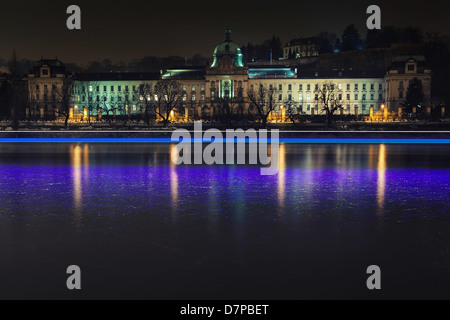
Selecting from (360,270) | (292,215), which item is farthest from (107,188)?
(360,270)

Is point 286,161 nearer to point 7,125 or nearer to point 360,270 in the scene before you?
point 360,270

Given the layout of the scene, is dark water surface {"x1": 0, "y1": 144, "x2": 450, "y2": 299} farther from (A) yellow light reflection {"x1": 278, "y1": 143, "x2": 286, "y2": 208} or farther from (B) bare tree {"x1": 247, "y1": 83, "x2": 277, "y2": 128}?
(B) bare tree {"x1": 247, "y1": 83, "x2": 277, "y2": 128}

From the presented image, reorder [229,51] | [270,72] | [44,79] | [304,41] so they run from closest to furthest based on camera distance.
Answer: [44,79] → [270,72] → [229,51] → [304,41]

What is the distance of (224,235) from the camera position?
35.9 feet

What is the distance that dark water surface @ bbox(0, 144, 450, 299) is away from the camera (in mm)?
8141

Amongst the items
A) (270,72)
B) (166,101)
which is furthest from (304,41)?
(166,101)

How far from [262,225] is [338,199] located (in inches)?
160

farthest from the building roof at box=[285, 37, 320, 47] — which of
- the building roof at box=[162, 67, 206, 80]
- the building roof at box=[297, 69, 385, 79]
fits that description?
the building roof at box=[162, 67, 206, 80]

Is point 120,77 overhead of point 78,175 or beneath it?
overhead

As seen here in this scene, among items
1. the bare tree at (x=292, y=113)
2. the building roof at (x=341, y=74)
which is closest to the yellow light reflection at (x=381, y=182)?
the bare tree at (x=292, y=113)

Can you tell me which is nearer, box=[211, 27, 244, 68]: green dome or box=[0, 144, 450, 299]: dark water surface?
box=[0, 144, 450, 299]: dark water surface

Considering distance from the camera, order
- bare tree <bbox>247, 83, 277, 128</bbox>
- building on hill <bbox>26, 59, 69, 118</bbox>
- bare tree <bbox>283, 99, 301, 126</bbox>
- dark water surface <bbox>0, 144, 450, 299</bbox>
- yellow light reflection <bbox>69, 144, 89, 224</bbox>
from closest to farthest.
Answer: dark water surface <bbox>0, 144, 450, 299</bbox> → yellow light reflection <bbox>69, 144, 89, 224</bbox> → bare tree <bbox>247, 83, 277, 128</bbox> → bare tree <bbox>283, 99, 301, 126</bbox> → building on hill <bbox>26, 59, 69, 118</bbox>

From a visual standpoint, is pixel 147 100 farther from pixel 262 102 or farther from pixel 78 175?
pixel 78 175

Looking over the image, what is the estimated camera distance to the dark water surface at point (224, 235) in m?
8.14
